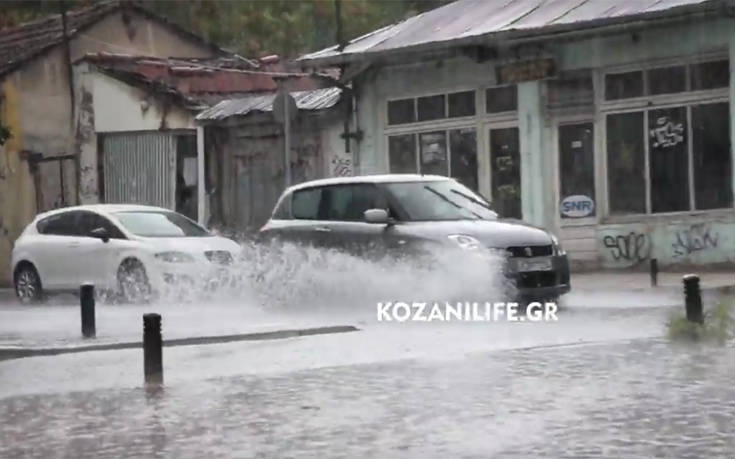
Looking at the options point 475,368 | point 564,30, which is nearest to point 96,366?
point 475,368

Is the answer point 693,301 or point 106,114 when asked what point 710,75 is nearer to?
point 693,301

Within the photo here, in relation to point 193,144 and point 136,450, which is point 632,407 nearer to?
point 136,450

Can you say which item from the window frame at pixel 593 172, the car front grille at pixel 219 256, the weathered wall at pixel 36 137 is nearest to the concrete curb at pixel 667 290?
the window frame at pixel 593 172

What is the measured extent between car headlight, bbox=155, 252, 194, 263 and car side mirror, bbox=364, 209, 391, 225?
4208 millimetres

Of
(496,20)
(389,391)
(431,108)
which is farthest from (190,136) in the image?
(389,391)

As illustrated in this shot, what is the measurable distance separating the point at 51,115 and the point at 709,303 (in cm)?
Answer: 2111

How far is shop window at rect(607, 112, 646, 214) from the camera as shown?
26812 mm

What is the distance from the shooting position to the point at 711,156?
84.3 feet

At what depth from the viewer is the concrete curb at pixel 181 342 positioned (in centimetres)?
1588

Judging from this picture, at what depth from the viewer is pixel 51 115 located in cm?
3653

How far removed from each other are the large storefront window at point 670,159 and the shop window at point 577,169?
0.43 metres

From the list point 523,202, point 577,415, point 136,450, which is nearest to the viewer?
point 136,450

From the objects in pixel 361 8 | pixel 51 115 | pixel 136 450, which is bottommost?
pixel 136 450

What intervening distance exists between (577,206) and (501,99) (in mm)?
2593
